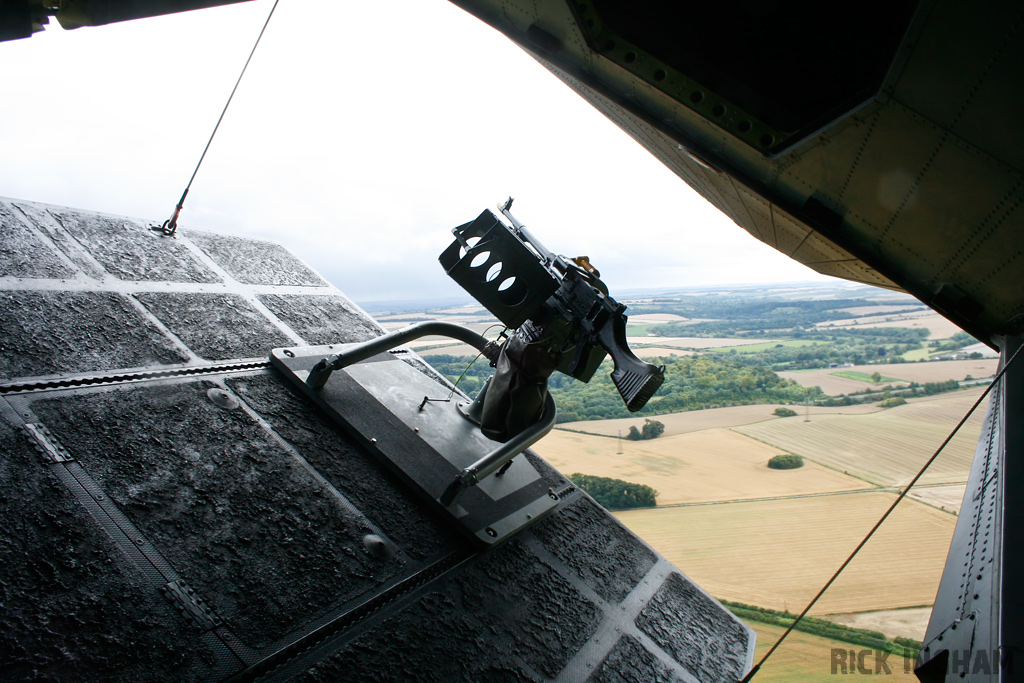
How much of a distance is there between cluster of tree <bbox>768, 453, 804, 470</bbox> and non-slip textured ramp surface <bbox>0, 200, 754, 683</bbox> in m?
2.30

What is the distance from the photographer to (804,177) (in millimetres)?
2307

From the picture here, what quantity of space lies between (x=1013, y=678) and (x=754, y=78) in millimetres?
2047

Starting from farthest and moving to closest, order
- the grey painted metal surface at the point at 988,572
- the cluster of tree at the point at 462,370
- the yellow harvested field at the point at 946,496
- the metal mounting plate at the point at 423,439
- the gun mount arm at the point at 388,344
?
the cluster of tree at the point at 462,370
the gun mount arm at the point at 388,344
the metal mounting plate at the point at 423,439
the yellow harvested field at the point at 946,496
the grey painted metal surface at the point at 988,572

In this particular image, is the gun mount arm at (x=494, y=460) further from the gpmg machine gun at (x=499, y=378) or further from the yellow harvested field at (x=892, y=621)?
the yellow harvested field at (x=892, y=621)

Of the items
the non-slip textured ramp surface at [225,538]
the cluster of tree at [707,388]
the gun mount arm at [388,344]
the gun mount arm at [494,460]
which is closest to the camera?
the non-slip textured ramp surface at [225,538]

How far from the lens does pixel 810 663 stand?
196 centimetres

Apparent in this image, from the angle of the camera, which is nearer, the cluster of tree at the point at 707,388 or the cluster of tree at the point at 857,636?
the cluster of tree at the point at 857,636

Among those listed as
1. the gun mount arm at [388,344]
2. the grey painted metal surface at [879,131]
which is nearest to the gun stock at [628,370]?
the gun mount arm at [388,344]

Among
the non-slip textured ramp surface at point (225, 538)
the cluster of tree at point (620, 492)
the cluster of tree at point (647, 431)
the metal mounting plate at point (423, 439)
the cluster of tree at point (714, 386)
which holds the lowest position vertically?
the non-slip textured ramp surface at point (225, 538)

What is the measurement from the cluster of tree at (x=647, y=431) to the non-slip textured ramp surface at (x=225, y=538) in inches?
88.2

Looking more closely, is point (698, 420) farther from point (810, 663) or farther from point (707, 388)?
point (810, 663)

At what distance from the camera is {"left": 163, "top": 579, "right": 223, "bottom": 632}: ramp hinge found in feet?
5.16

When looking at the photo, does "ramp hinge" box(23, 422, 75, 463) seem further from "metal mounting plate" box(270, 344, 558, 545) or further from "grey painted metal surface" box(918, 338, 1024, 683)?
"grey painted metal surface" box(918, 338, 1024, 683)

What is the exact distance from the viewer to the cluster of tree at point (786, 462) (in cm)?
479
